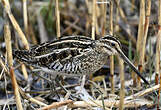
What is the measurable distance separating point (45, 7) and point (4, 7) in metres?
2.87

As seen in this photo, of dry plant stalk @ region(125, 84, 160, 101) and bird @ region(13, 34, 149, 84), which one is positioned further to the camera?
dry plant stalk @ region(125, 84, 160, 101)

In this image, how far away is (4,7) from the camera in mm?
2311

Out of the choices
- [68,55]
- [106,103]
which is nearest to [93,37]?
[68,55]

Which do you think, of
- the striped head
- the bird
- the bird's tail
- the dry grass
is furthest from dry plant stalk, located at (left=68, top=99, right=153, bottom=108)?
the bird's tail

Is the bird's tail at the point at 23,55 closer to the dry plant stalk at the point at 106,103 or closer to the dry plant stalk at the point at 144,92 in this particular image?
the dry plant stalk at the point at 106,103

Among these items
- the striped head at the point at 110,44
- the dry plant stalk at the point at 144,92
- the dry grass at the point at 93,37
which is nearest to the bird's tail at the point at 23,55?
the dry grass at the point at 93,37

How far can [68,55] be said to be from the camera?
322cm

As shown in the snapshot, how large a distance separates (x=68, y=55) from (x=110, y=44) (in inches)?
18.1

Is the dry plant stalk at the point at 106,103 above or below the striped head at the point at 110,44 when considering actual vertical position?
below

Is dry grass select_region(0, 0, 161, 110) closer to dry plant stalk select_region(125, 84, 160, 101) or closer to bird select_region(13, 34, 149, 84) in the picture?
dry plant stalk select_region(125, 84, 160, 101)

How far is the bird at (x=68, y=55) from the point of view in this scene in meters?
3.22

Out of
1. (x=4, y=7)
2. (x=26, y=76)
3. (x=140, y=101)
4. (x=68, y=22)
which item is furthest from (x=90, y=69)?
(x=68, y=22)

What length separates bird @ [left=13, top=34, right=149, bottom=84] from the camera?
3.22 metres

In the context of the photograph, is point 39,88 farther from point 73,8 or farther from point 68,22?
point 73,8
